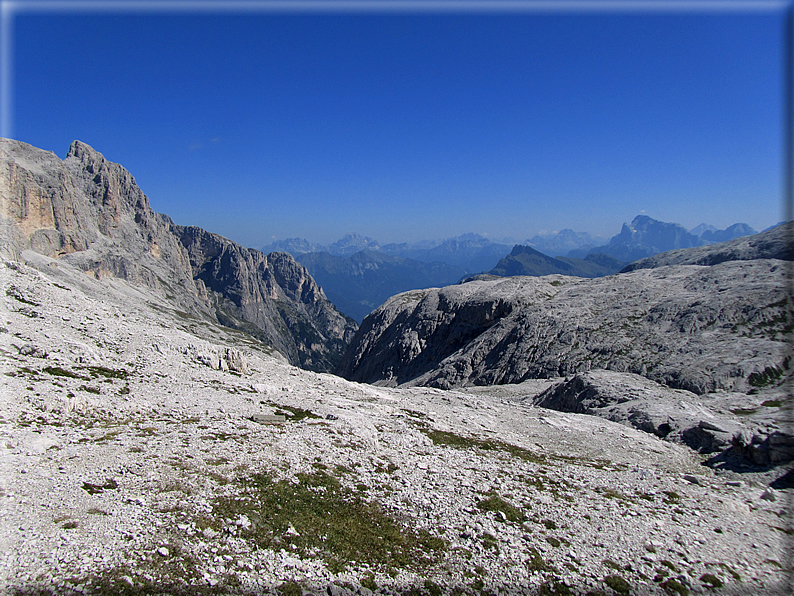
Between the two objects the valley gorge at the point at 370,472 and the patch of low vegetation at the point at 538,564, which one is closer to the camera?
the valley gorge at the point at 370,472

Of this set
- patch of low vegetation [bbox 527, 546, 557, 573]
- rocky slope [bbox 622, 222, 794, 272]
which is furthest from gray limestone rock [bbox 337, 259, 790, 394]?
patch of low vegetation [bbox 527, 546, 557, 573]

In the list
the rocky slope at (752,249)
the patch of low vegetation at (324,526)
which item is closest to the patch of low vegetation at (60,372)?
the patch of low vegetation at (324,526)

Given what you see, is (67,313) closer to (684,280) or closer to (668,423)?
(668,423)

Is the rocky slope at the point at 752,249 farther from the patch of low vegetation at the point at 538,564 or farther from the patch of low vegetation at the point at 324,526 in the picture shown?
the patch of low vegetation at the point at 324,526

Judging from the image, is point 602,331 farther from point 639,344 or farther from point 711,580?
point 711,580

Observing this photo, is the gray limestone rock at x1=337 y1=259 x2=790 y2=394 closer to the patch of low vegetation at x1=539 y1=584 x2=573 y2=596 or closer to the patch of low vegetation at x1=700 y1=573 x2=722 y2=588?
the patch of low vegetation at x1=700 y1=573 x2=722 y2=588

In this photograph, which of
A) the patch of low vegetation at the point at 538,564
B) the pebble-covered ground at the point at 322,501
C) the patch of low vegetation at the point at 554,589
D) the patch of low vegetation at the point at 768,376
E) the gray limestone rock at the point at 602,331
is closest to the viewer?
the pebble-covered ground at the point at 322,501

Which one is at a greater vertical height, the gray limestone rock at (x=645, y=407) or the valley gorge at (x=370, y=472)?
the valley gorge at (x=370, y=472)
